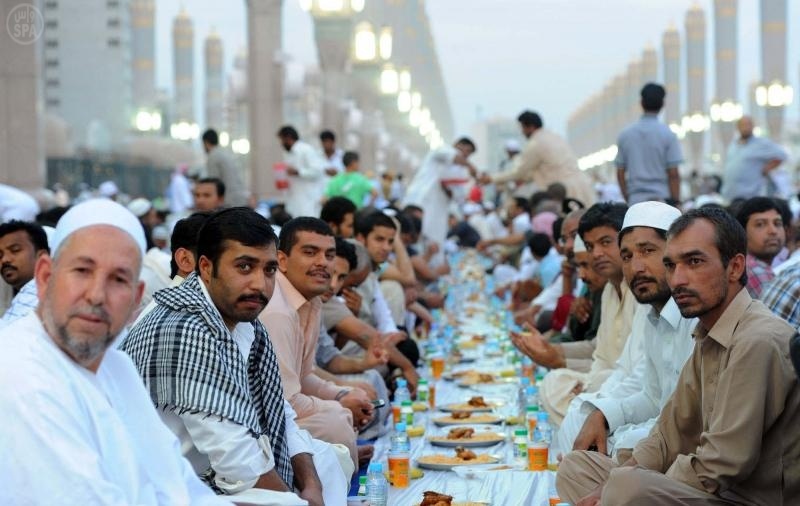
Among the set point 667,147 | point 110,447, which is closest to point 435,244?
point 667,147

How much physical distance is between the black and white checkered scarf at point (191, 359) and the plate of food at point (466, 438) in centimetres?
201

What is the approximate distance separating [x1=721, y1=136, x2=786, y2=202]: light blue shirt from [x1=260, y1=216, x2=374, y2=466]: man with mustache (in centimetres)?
738

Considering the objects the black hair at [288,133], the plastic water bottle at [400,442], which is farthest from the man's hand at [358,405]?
the black hair at [288,133]

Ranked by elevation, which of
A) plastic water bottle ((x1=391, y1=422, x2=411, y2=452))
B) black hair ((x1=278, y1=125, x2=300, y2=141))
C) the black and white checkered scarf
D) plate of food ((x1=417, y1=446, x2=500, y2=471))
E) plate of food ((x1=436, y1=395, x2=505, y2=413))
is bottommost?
plate of food ((x1=417, y1=446, x2=500, y2=471))

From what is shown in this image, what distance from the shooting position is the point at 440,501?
14.2 ft

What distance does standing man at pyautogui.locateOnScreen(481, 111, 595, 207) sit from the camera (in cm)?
1180

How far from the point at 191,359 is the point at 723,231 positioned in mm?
1363

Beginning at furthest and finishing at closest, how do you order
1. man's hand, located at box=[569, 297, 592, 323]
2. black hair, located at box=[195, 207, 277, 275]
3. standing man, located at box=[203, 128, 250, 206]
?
standing man, located at box=[203, 128, 250, 206], man's hand, located at box=[569, 297, 592, 323], black hair, located at box=[195, 207, 277, 275]

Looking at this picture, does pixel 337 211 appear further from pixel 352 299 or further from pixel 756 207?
pixel 756 207

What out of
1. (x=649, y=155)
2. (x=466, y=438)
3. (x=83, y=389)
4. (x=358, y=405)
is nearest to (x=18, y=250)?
(x=358, y=405)

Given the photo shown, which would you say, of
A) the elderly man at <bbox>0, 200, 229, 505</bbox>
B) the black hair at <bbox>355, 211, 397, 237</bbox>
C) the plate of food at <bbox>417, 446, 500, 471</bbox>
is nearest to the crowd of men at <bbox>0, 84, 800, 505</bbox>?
the elderly man at <bbox>0, 200, 229, 505</bbox>

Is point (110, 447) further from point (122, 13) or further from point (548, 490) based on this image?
point (122, 13)

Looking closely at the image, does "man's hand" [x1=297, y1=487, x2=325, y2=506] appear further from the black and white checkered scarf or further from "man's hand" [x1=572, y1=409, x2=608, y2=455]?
"man's hand" [x1=572, y1=409, x2=608, y2=455]

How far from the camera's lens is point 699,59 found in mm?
66375
